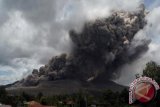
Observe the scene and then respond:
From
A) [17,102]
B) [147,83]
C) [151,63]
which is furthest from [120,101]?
[147,83]

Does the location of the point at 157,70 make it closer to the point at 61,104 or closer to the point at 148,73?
the point at 148,73

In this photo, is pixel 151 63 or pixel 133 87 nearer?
pixel 133 87

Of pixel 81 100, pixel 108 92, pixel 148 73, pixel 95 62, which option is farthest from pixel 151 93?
pixel 95 62

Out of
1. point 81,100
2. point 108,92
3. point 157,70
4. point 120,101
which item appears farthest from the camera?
point 108,92

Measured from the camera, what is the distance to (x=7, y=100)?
4592 inches

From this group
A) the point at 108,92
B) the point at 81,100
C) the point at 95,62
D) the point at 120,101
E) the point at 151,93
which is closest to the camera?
the point at 151,93

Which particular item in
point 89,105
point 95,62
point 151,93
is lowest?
point 151,93

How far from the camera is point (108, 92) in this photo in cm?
12556

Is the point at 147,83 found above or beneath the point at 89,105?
beneath

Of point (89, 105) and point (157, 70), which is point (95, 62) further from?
point (157, 70)

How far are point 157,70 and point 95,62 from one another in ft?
398

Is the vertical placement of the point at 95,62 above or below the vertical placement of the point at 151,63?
above

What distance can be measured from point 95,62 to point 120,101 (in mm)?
75599

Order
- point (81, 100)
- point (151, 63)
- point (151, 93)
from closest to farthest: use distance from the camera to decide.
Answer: point (151, 93), point (151, 63), point (81, 100)
